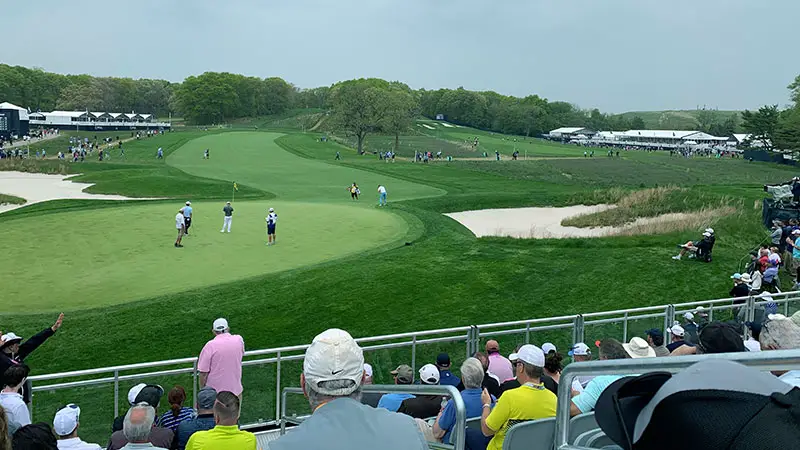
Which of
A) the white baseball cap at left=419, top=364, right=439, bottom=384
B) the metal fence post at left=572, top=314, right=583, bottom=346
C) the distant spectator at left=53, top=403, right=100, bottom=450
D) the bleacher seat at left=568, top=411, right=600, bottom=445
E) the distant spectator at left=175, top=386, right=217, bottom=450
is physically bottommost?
the metal fence post at left=572, top=314, right=583, bottom=346

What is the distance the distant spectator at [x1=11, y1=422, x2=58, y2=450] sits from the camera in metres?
4.68

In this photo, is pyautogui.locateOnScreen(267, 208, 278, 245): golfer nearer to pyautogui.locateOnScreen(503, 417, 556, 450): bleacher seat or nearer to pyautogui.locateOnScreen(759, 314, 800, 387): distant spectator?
pyautogui.locateOnScreen(759, 314, 800, 387): distant spectator

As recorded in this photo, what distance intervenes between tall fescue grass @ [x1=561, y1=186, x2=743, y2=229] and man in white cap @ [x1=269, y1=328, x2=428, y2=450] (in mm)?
34118

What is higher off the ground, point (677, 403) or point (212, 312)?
point (677, 403)

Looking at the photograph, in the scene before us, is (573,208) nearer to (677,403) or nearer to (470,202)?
(470,202)

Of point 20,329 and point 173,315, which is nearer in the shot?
point 20,329

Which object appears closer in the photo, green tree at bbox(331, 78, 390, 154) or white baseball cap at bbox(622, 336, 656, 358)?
white baseball cap at bbox(622, 336, 656, 358)

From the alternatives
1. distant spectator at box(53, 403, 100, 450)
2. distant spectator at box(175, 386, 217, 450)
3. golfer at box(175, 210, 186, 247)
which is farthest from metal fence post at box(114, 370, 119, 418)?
golfer at box(175, 210, 186, 247)

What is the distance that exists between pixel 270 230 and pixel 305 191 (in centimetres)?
2497

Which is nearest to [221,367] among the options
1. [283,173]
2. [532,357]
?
[532,357]

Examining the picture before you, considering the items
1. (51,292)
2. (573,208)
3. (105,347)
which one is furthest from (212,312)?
(573,208)

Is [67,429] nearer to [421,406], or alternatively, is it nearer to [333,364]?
[421,406]

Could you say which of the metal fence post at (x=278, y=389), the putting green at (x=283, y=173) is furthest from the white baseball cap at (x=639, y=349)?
the putting green at (x=283, y=173)

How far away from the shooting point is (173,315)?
16906 millimetres
